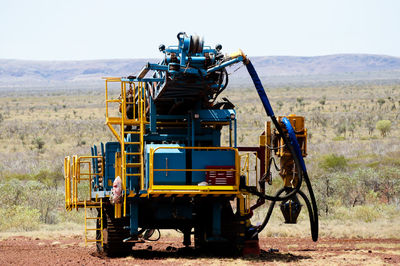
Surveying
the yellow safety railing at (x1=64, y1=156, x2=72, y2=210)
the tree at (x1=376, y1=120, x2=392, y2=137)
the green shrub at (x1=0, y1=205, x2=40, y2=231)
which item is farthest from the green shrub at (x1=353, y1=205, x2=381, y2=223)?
the tree at (x1=376, y1=120, x2=392, y2=137)

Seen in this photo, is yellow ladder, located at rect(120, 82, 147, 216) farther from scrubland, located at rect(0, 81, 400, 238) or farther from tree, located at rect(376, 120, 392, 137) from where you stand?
tree, located at rect(376, 120, 392, 137)

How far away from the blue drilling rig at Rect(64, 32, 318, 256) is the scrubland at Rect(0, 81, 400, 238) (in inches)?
193

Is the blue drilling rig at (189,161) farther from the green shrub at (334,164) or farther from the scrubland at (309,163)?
the green shrub at (334,164)

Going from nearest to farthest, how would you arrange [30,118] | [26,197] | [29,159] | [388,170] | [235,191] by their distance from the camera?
[235,191] < [26,197] < [388,170] < [29,159] < [30,118]

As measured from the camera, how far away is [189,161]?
1402cm

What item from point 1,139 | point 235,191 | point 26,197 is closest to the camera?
point 235,191

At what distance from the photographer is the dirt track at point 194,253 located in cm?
1330

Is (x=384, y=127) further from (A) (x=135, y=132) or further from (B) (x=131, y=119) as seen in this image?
(A) (x=135, y=132)

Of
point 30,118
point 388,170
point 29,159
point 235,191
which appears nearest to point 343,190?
point 388,170

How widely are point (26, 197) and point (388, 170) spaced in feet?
45.4

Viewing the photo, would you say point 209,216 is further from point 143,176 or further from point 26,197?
point 26,197

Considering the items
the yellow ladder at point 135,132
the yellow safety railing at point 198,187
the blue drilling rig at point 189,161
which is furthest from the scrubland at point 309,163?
the yellow ladder at point 135,132

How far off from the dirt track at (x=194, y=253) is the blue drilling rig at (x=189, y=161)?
20.4 inches

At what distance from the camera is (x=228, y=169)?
13711mm
